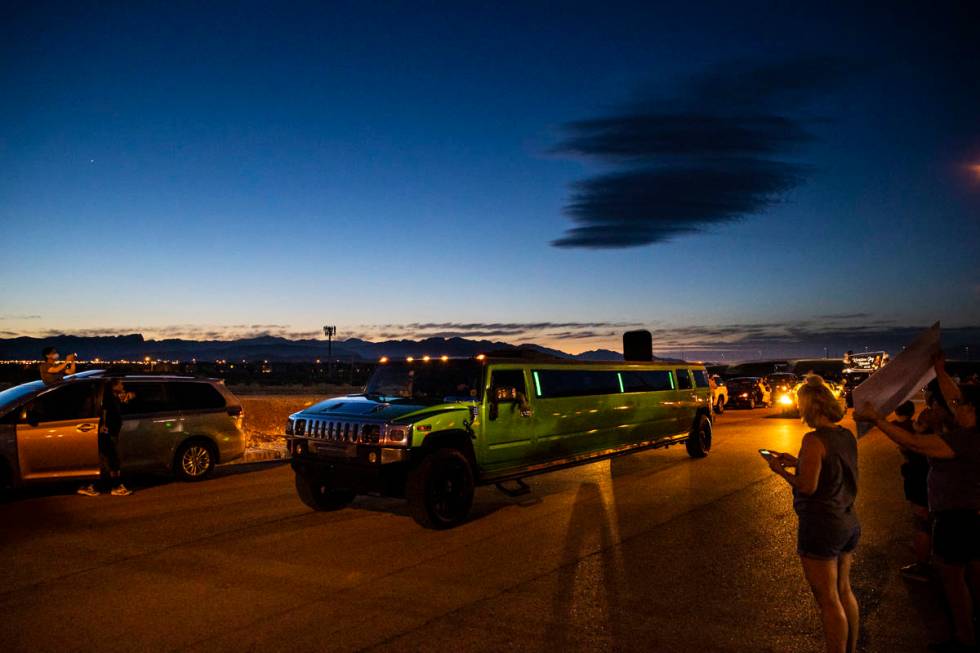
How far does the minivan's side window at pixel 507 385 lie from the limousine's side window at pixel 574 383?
0.35 metres

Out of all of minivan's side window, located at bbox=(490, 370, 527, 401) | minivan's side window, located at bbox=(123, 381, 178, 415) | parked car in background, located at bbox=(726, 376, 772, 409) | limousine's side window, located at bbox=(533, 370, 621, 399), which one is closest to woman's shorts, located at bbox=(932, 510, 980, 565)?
minivan's side window, located at bbox=(490, 370, 527, 401)

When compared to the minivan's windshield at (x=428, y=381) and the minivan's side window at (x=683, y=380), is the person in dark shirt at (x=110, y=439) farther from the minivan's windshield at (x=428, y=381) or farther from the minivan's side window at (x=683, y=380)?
the minivan's side window at (x=683, y=380)

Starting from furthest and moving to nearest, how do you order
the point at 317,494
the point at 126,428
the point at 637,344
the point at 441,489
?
the point at 637,344, the point at 126,428, the point at 317,494, the point at 441,489

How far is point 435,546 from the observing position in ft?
24.4

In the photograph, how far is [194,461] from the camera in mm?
11789

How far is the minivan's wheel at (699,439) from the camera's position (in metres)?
14.8

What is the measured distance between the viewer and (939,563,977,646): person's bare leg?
454 centimetres

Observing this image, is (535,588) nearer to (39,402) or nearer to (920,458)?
(920,458)

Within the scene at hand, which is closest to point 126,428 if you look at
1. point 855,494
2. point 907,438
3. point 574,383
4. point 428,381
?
point 428,381

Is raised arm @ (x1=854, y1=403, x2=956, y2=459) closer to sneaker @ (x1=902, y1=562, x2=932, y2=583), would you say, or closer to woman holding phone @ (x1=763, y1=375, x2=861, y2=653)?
woman holding phone @ (x1=763, y1=375, x2=861, y2=653)

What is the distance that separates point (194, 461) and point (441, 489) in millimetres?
5458

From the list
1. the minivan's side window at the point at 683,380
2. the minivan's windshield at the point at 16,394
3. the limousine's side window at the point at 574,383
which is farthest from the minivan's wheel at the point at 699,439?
the minivan's windshield at the point at 16,394

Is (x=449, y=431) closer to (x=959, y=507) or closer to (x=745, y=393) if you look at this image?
(x=959, y=507)

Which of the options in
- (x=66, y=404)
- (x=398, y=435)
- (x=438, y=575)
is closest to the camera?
(x=438, y=575)
